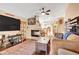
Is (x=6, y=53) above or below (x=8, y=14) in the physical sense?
below

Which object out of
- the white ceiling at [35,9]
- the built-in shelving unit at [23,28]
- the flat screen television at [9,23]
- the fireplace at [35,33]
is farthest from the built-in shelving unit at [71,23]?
the flat screen television at [9,23]

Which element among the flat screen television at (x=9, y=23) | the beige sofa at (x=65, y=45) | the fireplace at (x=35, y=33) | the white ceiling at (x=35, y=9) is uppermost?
the white ceiling at (x=35, y=9)

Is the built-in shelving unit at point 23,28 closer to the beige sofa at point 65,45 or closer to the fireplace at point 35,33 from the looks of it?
the fireplace at point 35,33

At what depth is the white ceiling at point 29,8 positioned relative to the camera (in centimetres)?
228

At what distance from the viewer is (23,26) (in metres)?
2.30

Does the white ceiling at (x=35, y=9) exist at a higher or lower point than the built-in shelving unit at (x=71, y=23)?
higher

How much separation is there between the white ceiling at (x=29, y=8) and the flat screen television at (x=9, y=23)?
107mm

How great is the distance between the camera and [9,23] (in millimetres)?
2275

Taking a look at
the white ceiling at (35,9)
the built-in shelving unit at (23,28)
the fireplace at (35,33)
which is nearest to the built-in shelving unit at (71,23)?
the white ceiling at (35,9)

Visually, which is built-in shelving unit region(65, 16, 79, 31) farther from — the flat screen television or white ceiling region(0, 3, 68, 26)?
the flat screen television

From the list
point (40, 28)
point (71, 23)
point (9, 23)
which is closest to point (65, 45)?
point (71, 23)

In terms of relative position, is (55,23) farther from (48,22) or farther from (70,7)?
(70,7)
